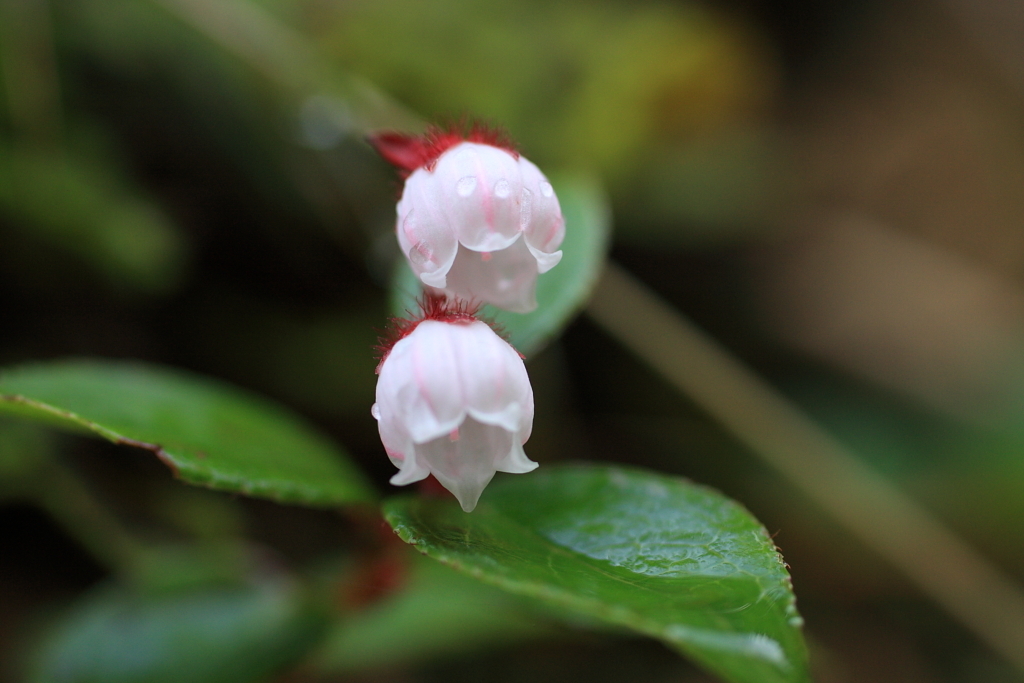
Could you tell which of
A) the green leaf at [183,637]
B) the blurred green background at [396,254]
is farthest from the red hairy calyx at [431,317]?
the green leaf at [183,637]

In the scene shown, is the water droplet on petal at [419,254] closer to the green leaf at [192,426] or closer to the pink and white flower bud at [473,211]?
the pink and white flower bud at [473,211]

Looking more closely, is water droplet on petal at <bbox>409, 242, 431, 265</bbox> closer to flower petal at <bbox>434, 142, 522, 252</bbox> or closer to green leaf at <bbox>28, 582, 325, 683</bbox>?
flower petal at <bbox>434, 142, 522, 252</bbox>

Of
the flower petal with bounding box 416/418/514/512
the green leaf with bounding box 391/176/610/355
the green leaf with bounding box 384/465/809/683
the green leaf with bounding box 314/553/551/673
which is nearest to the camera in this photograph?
the green leaf with bounding box 384/465/809/683

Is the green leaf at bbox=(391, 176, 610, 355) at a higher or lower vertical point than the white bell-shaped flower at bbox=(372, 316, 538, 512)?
higher

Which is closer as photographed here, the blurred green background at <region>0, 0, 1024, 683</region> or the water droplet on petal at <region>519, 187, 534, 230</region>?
the water droplet on petal at <region>519, 187, 534, 230</region>

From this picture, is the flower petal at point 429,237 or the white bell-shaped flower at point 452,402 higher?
the flower petal at point 429,237

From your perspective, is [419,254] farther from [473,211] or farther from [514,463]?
[514,463]

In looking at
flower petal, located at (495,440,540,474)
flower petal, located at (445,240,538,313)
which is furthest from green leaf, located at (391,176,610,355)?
flower petal, located at (495,440,540,474)

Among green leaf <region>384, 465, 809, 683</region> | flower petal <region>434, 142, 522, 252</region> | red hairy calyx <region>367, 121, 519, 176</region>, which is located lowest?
green leaf <region>384, 465, 809, 683</region>
